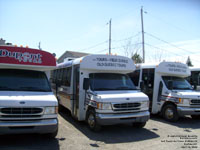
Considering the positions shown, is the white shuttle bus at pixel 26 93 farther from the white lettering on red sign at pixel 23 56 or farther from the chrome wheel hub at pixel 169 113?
the chrome wheel hub at pixel 169 113

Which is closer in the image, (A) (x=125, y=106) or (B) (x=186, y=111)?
(A) (x=125, y=106)

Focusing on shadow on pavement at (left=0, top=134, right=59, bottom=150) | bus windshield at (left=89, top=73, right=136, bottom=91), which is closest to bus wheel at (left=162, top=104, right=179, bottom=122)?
bus windshield at (left=89, top=73, right=136, bottom=91)

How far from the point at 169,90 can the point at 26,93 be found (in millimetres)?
6309

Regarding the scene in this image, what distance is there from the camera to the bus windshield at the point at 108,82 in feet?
23.2

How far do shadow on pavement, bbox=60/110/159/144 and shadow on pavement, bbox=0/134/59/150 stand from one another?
1.21 meters

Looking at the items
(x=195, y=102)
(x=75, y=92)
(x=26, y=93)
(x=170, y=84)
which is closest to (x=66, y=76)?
(x=75, y=92)

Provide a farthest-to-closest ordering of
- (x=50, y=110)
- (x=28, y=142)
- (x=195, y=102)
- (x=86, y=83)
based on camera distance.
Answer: (x=195, y=102), (x=86, y=83), (x=28, y=142), (x=50, y=110)

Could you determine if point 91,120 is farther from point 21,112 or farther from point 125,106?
point 21,112

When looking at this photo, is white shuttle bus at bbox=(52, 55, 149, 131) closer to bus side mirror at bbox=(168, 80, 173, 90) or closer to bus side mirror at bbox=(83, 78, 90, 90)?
Answer: bus side mirror at bbox=(83, 78, 90, 90)

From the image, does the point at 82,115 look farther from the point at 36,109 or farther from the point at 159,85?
the point at 159,85

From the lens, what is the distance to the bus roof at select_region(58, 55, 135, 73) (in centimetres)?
715

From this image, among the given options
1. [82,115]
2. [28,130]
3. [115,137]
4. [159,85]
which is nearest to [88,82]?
[82,115]

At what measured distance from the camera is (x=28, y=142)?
5.40 m

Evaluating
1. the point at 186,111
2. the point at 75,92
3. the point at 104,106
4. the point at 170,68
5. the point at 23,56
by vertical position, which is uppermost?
the point at 23,56
